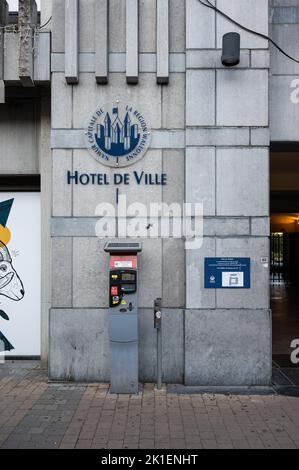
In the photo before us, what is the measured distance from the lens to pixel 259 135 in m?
6.43

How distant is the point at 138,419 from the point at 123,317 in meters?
1.43

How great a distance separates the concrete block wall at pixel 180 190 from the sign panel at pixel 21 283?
117 centimetres

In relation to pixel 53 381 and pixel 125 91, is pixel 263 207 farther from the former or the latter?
pixel 53 381

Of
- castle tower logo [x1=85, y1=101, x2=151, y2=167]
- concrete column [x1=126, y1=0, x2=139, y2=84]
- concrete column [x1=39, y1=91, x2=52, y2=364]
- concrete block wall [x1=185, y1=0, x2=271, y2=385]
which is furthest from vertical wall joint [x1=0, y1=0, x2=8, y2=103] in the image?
concrete block wall [x1=185, y1=0, x2=271, y2=385]

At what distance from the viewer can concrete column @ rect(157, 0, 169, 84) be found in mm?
6441

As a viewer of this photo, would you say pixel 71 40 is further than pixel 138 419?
Yes

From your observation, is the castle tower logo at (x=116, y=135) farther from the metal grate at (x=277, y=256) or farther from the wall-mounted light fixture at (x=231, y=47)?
the metal grate at (x=277, y=256)

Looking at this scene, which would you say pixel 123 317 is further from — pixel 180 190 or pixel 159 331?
pixel 180 190

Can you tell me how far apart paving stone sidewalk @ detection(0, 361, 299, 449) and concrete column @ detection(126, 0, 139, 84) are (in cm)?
505

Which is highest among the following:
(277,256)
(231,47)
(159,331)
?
(231,47)

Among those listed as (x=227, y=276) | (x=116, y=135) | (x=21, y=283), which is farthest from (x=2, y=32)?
(x=227, y=276)

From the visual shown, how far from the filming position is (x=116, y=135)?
21.6ft

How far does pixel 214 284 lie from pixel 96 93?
3.69 metres
